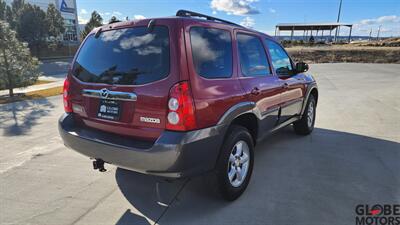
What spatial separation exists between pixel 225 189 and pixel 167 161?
0.87 meters

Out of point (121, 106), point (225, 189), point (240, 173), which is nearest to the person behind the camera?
point (121, 106)

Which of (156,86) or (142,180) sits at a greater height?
(156,86)

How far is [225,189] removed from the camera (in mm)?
3209

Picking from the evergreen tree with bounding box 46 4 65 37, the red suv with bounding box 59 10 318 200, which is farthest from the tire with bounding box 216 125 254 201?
the evergreen tree with bounding box 46 4 65 37

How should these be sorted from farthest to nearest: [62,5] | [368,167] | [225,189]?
[62,5]
[368,167]
[225,189]

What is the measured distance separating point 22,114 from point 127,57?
6.23m

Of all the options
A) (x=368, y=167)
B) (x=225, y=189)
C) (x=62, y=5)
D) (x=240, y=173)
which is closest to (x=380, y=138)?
(x=368, y=167)

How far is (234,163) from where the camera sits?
3.41 meters

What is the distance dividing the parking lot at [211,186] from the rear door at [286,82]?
665 mm

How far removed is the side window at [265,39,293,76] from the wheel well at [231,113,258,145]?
1100 mm

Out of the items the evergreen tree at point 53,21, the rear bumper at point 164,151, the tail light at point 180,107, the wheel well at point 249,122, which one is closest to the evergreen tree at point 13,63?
the rear bumper at point 164,151

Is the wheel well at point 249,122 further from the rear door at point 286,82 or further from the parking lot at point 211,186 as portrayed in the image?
the rear door at point 286,82

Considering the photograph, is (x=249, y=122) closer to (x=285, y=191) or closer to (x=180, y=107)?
(x=285, y=191)

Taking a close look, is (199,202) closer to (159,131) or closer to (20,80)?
(159,131)
